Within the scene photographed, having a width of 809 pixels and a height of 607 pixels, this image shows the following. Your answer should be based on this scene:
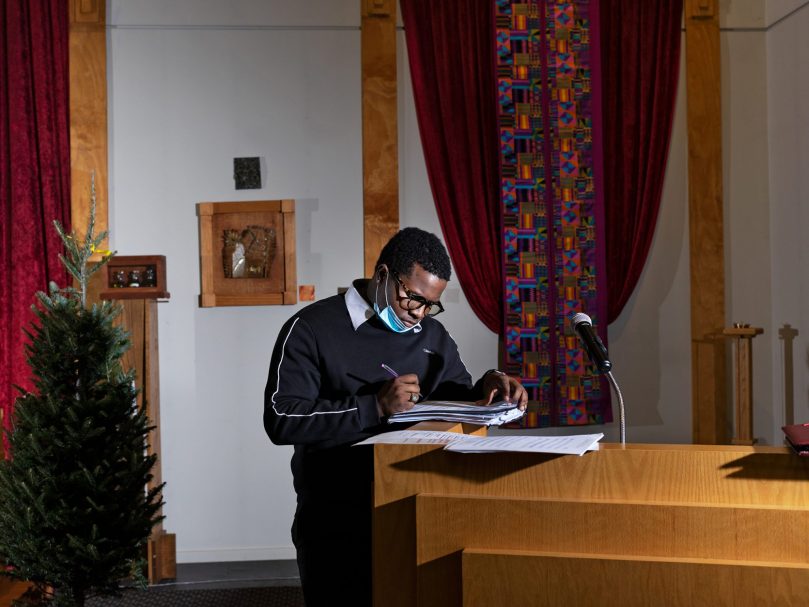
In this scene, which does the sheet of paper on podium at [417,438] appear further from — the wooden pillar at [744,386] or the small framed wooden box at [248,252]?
the wooden pillar at [744,386]

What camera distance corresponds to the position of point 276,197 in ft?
16.6

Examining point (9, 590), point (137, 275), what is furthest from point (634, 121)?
point (9, 590)

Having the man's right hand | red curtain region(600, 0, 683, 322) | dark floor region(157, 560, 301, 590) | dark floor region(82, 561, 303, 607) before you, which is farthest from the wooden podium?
red curtain region(600, 0, 683, 322)

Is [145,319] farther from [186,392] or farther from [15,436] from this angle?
[15,436]

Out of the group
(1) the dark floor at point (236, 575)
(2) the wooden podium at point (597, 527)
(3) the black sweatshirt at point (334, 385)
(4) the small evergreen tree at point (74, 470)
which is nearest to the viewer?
(2) the wooden podium at point (597, 527)

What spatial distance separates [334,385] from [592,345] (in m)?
0.74

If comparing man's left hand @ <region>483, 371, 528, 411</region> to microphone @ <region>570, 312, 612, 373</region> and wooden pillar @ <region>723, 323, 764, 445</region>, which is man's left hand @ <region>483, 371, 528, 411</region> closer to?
microphone @ <region>570, 312, 612, 373</region>

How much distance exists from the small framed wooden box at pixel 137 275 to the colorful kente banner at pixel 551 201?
78.8 inches

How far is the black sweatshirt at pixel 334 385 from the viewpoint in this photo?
→ 82.6 inches

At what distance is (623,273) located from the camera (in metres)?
5.07

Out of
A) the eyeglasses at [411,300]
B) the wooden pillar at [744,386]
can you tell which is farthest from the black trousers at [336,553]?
the wooden pillar at [744,386]

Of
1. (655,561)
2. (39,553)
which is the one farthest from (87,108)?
(655,561)

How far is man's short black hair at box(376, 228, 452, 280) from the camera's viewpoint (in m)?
2.31

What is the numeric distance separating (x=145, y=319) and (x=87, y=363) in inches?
35.6
